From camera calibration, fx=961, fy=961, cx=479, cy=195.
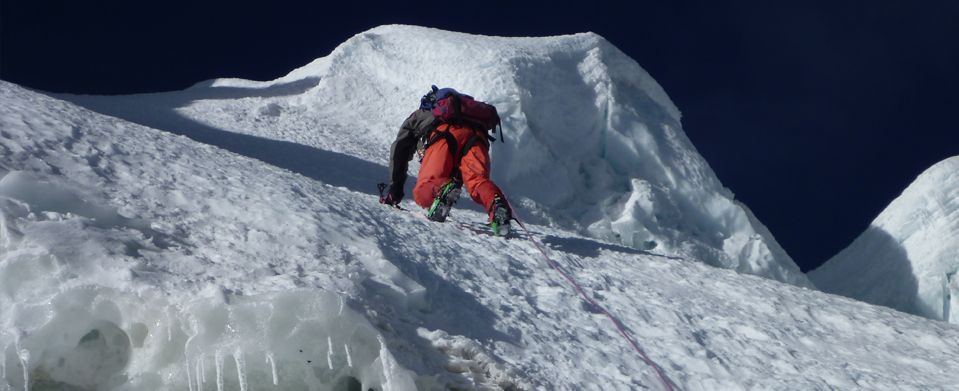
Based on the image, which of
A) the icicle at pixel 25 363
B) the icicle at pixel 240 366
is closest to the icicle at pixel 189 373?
the icicle at pixel 240 366

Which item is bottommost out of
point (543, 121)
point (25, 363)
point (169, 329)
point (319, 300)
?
point (25, 363)

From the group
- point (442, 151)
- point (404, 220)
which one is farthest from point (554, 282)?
point (442, 151)

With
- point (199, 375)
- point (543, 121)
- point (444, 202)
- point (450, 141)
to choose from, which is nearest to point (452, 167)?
point (450, 141)

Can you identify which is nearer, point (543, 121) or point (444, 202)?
point (444, 202)

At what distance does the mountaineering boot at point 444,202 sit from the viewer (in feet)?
18.8

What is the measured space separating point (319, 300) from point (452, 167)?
10.1 ft

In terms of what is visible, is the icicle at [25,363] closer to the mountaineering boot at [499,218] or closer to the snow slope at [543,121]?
the mountaineering boot at [499,218]

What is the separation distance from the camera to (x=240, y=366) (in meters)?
2.90

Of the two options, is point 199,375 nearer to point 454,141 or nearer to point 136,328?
point 136,328

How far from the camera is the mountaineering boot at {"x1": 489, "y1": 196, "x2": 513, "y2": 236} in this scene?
18.6 ft

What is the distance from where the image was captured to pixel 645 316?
466 centimetres

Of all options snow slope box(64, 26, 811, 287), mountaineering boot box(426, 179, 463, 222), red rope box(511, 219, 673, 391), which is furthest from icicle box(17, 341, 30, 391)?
snow slope box(64, 26, 811, 287)

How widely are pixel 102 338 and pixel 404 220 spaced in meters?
2.55

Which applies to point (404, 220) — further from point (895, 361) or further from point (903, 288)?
point (903, 288)
